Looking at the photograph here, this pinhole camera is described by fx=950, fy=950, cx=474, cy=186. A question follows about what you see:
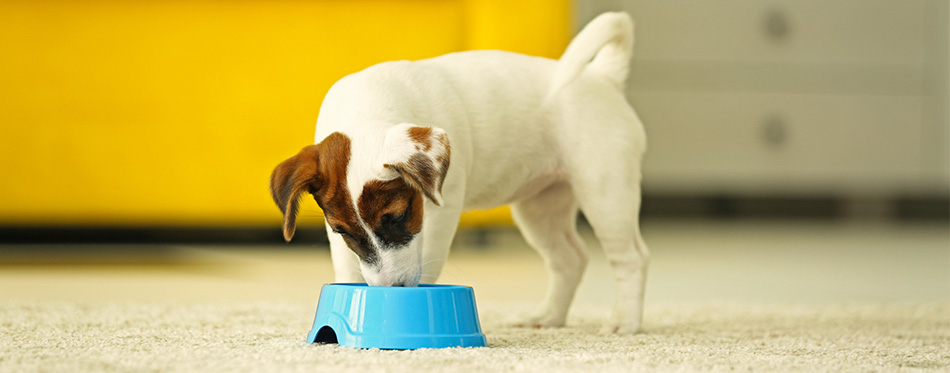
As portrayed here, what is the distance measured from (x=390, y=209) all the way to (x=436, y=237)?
18 centimetres

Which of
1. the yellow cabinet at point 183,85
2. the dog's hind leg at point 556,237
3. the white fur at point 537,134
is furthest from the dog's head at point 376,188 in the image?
the yellow cabinet at point 183,85

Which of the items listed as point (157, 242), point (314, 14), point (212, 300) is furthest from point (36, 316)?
point (157, 242)

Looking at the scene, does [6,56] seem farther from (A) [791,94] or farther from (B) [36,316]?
(A) [791,94]

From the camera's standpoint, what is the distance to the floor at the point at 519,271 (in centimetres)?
271

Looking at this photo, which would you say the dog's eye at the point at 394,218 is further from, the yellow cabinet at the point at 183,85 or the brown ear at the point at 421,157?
the yellow cabinet at the point at 183,85

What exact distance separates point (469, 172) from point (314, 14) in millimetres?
1951

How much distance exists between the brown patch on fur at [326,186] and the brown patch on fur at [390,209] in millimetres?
26

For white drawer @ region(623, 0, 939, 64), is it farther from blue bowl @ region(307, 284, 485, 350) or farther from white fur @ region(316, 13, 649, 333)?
blue bowl @ region(307, 284, 485, 350)

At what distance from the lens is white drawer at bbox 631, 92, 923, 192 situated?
5398 mm

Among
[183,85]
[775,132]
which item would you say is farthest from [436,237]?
[775,132]

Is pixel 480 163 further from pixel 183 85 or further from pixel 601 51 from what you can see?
pixel 183 85

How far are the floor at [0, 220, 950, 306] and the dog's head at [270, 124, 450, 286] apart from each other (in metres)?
0.95

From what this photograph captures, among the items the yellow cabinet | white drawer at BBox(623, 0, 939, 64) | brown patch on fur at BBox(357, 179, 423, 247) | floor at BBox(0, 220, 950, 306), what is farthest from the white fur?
white drawer at BBox(623, 0, 939, 64)

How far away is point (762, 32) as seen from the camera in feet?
17.7
